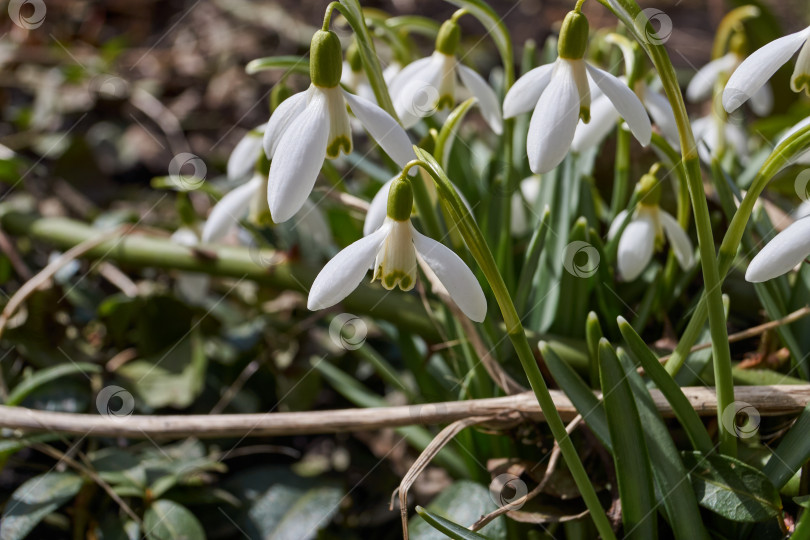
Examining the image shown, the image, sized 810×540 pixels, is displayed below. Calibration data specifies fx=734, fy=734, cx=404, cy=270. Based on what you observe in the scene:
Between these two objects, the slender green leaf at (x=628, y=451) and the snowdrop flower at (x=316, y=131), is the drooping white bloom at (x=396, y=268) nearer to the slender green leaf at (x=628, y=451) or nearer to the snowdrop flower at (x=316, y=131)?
the snowdrop flower at (x=316, y=131)

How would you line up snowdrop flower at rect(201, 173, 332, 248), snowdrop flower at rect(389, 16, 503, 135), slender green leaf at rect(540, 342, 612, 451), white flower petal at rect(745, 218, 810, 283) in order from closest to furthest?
white flower petal at rect(745, 218, 810, 283) < slender green leaf at rect(540, 342, 612, 451) < snowdrop flower at rect(389, 16, 503, 135) < snowdrop flower at rect(201, 173, 332, 248)

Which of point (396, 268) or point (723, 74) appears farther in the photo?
point (723, 74)

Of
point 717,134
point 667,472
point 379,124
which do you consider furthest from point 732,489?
point 717,134

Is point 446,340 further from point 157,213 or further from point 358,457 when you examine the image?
point 157,213

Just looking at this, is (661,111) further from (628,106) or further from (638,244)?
(628,106)

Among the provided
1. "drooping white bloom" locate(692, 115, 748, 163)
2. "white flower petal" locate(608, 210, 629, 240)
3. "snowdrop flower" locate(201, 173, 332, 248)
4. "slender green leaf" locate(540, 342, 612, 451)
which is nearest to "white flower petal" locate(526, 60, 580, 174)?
"slender green leaf" locate(540, 342, 612, 451)

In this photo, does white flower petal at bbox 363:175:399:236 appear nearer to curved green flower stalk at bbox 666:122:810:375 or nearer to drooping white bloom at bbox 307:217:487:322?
drooping white bloom at bbox 307:217:487:322
